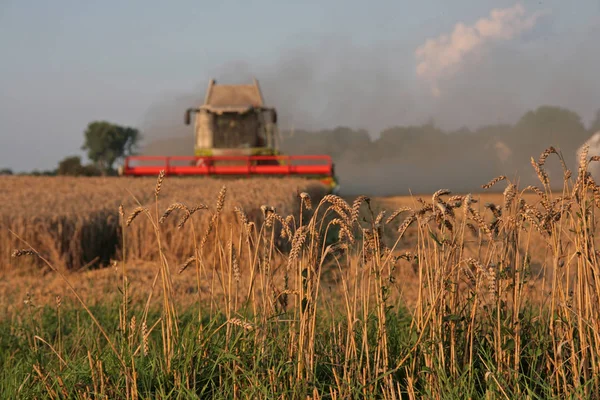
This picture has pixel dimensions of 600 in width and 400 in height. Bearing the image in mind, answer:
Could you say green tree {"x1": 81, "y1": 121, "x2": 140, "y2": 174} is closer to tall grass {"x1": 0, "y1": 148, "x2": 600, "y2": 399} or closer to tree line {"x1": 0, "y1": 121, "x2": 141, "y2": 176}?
tree line {"x1": 0, "y1": 121, "x2": 141, "y2": 176}

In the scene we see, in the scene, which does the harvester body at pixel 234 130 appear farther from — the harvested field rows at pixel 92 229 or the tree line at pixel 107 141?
the tree line at pixel 107 141

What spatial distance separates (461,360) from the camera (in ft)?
9.88

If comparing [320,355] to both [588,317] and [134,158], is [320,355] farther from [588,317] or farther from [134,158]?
[134,158]

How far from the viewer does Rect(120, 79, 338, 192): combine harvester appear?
18.9 m

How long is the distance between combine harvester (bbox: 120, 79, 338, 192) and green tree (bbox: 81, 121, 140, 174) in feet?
169

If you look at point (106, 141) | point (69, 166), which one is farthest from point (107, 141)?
point (69, 166)

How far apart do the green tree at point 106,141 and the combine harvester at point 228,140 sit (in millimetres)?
51505

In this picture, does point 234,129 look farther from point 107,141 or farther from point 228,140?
point 107,141

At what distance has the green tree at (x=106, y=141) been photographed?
69.9 m

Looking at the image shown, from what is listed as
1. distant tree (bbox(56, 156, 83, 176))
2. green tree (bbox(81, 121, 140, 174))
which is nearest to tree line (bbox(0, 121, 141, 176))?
green tree (bbox(81, 121, 140, 174))

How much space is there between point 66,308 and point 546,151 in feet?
12.4

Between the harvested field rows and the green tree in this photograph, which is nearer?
the harvested field rows

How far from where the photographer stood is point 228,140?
19.6 m

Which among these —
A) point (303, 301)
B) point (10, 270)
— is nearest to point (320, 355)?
point (303, 301)
